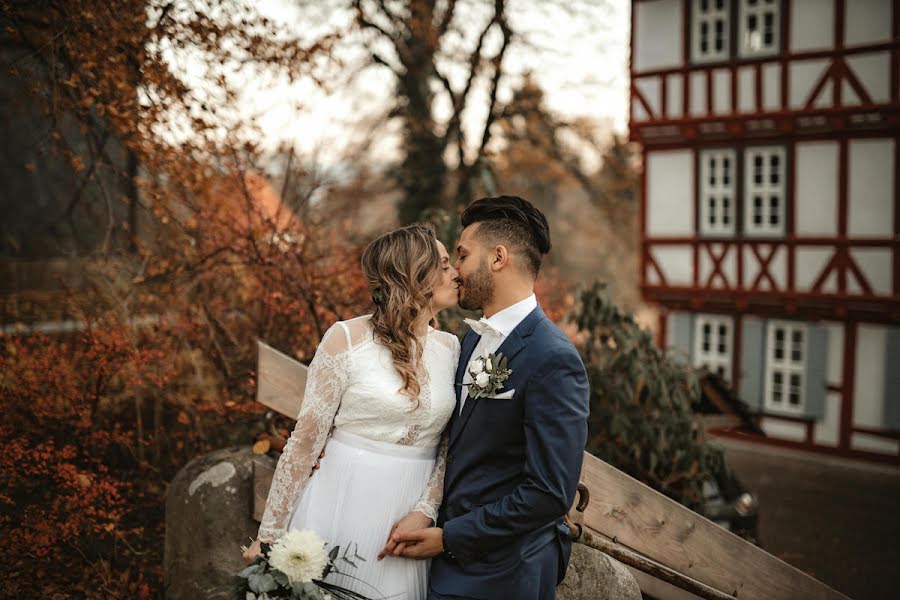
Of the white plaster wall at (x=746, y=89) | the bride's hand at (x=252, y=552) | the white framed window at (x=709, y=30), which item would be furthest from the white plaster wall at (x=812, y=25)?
the bride's hand at (x=252, y=552)

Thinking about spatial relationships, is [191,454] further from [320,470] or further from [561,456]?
[561,456]

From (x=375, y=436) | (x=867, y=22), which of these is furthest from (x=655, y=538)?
(x=867, y=22)

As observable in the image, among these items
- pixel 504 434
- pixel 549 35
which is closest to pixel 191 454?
pixel 504 434

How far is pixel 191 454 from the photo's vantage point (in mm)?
6395

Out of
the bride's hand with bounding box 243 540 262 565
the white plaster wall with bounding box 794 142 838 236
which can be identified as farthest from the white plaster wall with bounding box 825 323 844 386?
the bride's hand with bounding box 243 540 262 565

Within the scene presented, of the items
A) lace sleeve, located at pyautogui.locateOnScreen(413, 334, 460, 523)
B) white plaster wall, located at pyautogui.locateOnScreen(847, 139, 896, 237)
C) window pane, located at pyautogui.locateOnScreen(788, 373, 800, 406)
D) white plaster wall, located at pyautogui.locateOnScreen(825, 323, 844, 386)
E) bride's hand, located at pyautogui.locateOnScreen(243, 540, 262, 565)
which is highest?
white plaster wall, located at pyautogui.locateOnScreen(847, 139, 896, 237)

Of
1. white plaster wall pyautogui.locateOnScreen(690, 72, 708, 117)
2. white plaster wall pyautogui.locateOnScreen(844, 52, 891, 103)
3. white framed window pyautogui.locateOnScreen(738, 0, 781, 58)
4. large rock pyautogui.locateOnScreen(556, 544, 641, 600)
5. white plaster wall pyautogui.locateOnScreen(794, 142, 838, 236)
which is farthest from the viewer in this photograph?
white plaster wall pyautogui.locateOnScreen(690, 72, 708, 117)

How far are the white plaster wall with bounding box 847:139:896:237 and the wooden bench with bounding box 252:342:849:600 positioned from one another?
10.5 metres

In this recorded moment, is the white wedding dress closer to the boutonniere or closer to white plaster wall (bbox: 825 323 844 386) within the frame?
the boutonniere

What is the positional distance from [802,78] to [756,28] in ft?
4.30

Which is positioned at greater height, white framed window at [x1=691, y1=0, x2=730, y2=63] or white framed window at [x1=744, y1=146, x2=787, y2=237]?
white framed window at [x1=691, y1=0, x2=730, y2=63]

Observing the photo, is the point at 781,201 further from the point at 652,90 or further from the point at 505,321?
the point at 505,321

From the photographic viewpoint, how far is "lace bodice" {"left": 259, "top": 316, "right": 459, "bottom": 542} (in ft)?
9.13

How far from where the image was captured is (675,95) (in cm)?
1411
